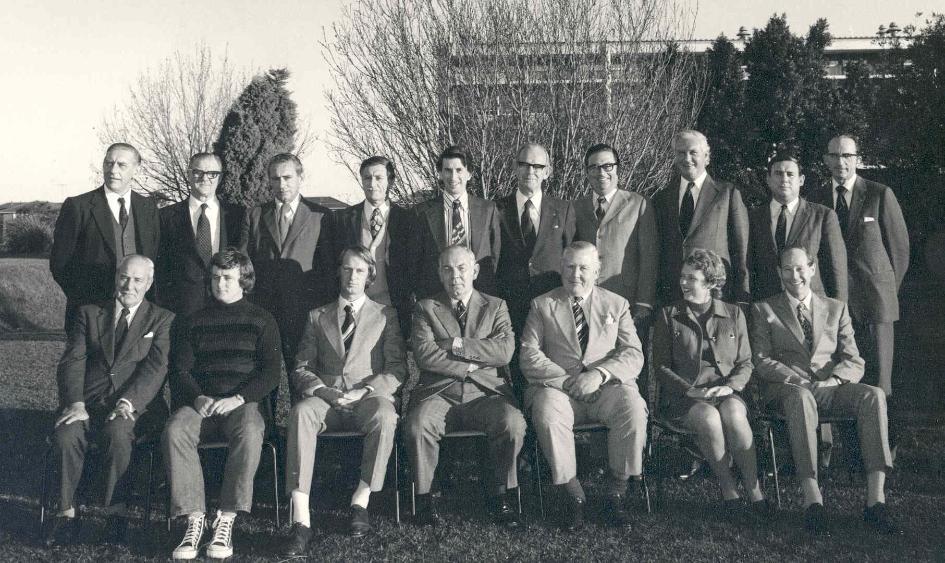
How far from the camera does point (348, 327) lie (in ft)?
14.8

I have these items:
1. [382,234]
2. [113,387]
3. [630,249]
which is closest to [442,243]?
[382,234]

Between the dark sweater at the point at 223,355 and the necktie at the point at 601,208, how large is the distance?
7.08ft

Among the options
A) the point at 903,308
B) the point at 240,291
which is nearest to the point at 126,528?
the point at 240,291

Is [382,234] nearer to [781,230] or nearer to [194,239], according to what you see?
[194,239]

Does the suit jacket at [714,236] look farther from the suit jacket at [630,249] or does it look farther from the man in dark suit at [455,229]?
the man in dark suit at [455,229]

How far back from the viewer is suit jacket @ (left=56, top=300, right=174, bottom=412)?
14.0ft

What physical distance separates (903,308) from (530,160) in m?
14.0

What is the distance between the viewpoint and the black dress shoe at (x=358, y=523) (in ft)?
13.0

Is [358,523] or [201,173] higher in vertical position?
[201,173]

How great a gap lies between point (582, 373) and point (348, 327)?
1.37 m

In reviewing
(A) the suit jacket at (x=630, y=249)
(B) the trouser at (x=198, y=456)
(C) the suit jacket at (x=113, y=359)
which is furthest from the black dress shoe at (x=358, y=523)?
(A) the suit jacket at (x=630, y=249)

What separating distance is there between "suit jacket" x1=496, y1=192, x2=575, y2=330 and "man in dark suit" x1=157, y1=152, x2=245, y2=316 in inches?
67.5

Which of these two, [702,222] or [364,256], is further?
[702,222]

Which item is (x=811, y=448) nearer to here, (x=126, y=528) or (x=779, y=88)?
(x=126, y=528)
